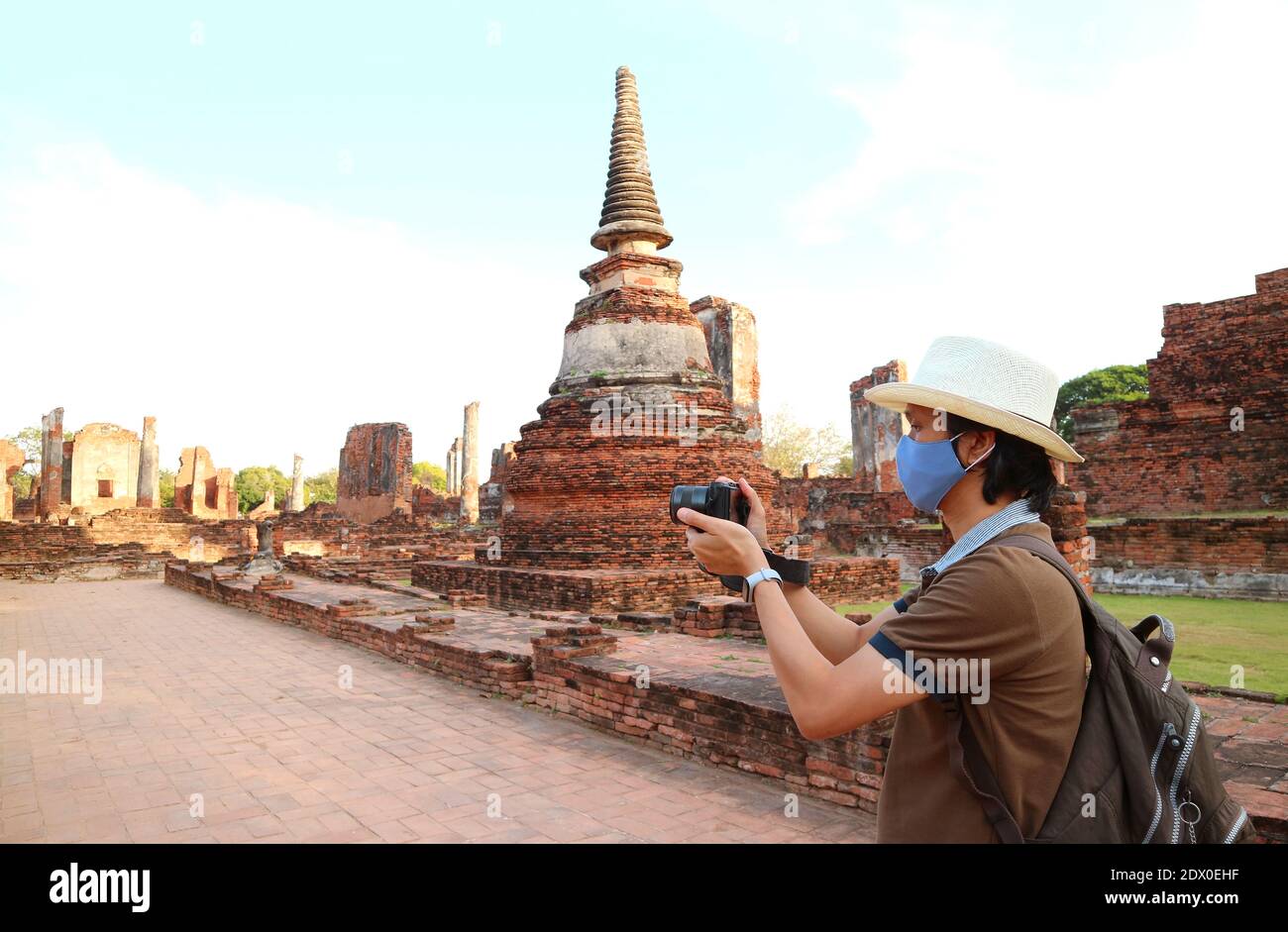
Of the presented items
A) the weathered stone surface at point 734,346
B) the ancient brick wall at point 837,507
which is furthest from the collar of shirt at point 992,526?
the weathered stone surface at point 734,346

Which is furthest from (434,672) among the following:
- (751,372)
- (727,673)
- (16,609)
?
(751,372)

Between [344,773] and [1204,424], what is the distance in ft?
49.6

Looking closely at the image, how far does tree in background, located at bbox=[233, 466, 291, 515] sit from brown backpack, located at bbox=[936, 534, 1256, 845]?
Answer: 58.4m

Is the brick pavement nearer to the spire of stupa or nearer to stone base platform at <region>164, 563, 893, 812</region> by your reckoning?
stone base platform at <region>164, 563, 893, 812</region>

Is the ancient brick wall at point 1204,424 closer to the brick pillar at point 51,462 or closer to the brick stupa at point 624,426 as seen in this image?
the brick stupa at point 624,426

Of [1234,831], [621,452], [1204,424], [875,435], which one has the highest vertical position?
[875,435]

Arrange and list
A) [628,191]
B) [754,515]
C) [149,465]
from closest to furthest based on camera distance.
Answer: [754,515]
[628,191]
[149,465]

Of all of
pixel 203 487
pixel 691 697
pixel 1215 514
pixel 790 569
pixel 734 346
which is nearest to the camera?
pixel 790 569

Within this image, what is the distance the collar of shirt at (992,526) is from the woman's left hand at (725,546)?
0.31 meters

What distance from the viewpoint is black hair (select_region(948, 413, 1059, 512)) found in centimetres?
143

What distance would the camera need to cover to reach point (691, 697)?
4.42m

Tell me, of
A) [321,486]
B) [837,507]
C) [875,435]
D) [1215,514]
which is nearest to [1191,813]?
[1215,514]

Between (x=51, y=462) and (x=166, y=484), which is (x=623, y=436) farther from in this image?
(x=166, y=484)

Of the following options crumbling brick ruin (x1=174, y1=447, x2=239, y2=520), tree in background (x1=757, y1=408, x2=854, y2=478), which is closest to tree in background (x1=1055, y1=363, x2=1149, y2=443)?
tree in background (x1=757, y1=408, x2=854, y2=478)
